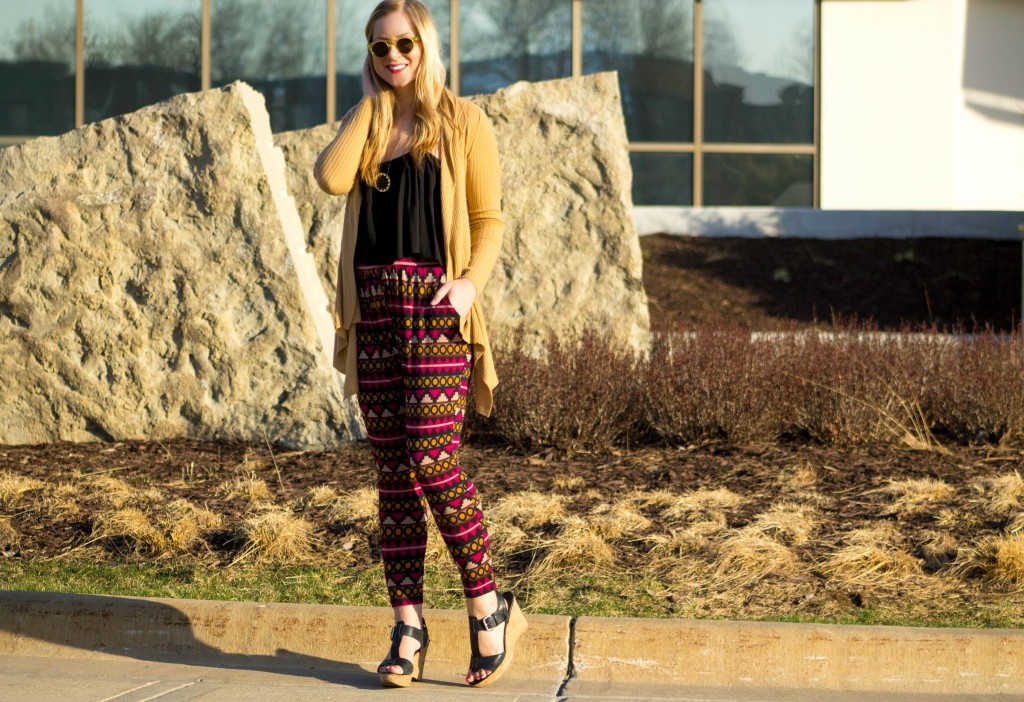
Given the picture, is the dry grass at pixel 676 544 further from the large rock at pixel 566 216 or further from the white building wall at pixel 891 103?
the white building wall at pixel 891 103

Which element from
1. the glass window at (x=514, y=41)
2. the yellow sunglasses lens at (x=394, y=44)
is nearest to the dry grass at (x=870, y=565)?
the yellow sunglasses lens at (x=394, y=44)

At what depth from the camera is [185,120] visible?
776 centimetres

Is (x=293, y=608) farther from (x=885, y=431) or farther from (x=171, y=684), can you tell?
(x=885, y=431)

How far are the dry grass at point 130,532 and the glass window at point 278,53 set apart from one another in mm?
11130

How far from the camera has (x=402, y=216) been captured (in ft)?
11.8

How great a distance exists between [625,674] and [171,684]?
1450 millimetres

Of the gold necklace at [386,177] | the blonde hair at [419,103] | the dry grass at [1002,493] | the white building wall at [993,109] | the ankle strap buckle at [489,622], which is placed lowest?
the dry grass at [1002,493]

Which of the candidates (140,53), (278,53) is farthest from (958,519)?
(140,53)

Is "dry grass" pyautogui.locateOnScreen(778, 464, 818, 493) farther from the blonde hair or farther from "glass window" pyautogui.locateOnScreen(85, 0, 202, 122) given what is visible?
"glass window" pyautogui.locateOnScreen(85, 0, 202, 122)

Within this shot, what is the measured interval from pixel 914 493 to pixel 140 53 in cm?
1307

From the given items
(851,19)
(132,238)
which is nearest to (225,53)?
(851,19)

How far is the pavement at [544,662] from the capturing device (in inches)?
153

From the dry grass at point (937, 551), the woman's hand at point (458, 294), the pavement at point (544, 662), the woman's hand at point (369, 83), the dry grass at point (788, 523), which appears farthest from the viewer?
the dry grass at point (788, 523)

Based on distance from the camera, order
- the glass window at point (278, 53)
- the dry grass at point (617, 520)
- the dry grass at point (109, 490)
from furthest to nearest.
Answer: the glass window at point (278, 53) → the dry grass at point (109, 490) → the dry grass at point (617, 520)
